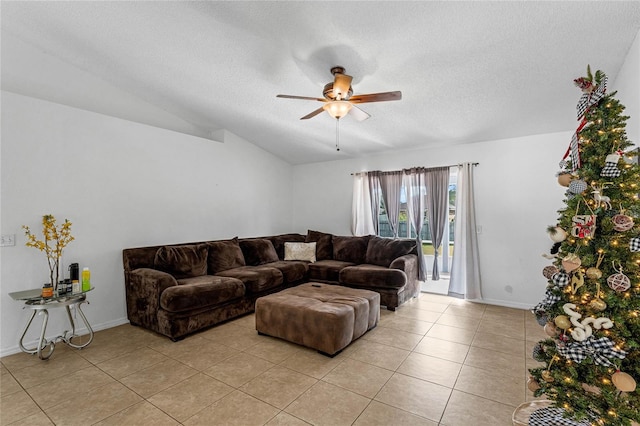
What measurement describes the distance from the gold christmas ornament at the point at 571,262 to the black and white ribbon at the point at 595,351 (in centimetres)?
37

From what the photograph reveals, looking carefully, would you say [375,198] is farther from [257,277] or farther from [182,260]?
[182,260]

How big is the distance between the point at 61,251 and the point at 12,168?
932mm

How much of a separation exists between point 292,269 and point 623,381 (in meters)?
3.82

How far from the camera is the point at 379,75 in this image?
2926 millimetres

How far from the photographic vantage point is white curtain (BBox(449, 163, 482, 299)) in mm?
4414

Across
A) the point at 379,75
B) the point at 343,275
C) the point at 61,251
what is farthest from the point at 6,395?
the point at 379,75

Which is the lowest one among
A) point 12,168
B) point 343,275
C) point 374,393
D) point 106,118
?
point 374,393

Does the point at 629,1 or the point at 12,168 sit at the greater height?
the point at 629,1

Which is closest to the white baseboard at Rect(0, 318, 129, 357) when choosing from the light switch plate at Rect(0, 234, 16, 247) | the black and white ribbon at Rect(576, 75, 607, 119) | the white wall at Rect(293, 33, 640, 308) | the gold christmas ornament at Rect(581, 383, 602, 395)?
the light switch plate at Rect(0, 234, 16, 247)

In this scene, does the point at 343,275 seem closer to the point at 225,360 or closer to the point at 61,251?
Result: the point at 225,360

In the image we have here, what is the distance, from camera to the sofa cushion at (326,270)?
4.71 meters

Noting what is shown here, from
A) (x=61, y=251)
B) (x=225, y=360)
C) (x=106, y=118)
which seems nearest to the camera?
(x=225, y=360)

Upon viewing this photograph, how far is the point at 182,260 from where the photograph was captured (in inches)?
151

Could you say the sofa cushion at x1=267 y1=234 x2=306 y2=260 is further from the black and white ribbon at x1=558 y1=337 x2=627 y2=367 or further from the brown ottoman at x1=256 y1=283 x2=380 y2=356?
the black and white ribbon at x1=558 y1=337 x2=627 y2=367
